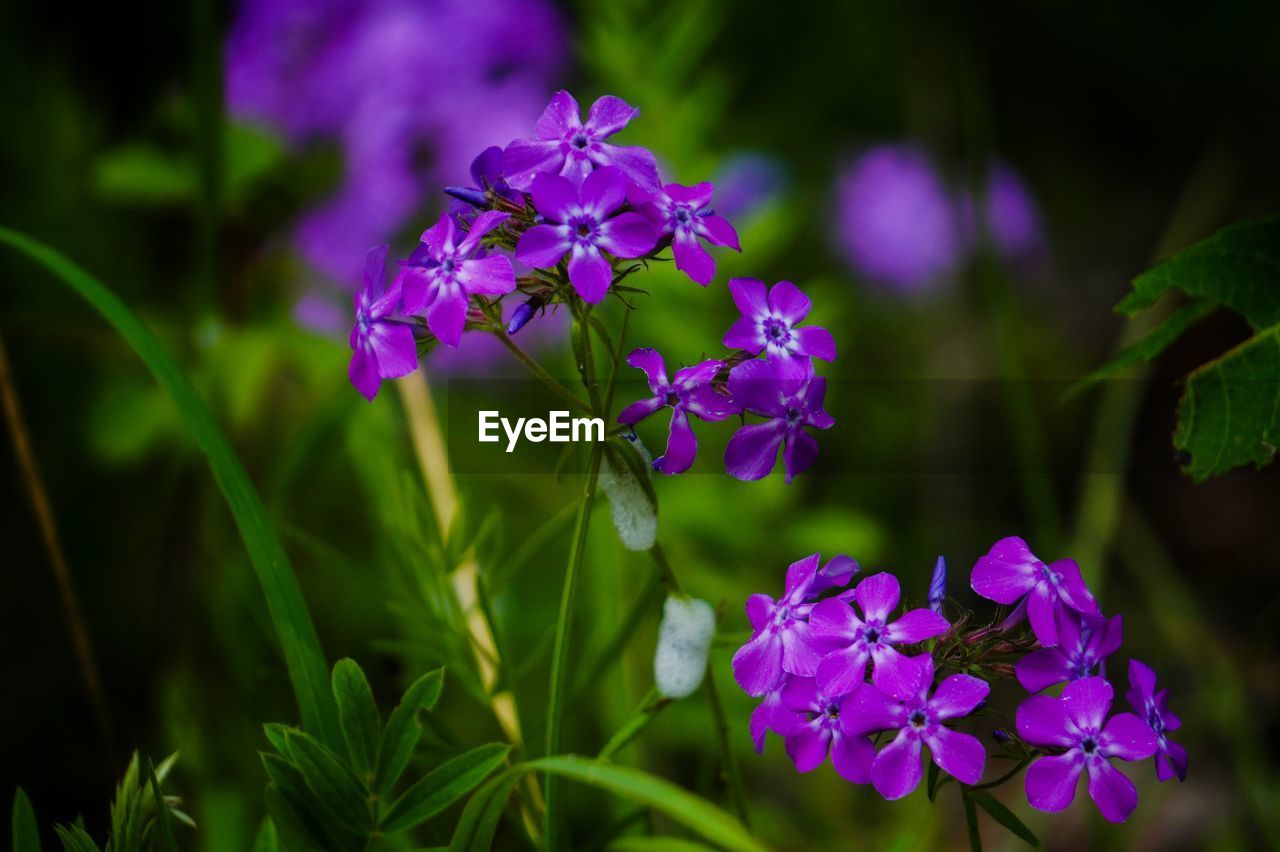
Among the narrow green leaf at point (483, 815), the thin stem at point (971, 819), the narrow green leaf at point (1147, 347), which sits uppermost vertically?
the narrow green leaf at point (1147, 347)

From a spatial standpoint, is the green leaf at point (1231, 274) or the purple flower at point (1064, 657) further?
the green leaf at point (1231, 274)

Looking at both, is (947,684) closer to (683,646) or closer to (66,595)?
(683,646)

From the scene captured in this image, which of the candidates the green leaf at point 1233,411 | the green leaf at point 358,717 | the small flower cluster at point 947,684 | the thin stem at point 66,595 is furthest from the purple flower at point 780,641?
the thin stem at point 66,595

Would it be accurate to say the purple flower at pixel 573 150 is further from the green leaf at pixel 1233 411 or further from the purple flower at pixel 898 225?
the purple flower at pixel 898 225

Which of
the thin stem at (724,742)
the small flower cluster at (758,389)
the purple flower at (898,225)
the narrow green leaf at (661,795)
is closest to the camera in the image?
the narrow green leaf at (661,795)

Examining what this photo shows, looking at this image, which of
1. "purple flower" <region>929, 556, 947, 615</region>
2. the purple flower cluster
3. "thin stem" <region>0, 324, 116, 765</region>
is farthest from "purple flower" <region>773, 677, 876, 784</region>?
"thin stem" <region>0, 324, 116, 765</region>

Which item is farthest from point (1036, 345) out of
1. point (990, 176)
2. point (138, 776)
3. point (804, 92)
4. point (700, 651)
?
point (138, 776)

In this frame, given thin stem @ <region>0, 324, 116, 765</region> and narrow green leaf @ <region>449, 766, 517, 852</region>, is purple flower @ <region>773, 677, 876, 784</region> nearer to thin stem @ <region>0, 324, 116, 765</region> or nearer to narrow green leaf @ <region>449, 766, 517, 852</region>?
narrow green leaf @ <region>449, 766, 517, 852</region>
